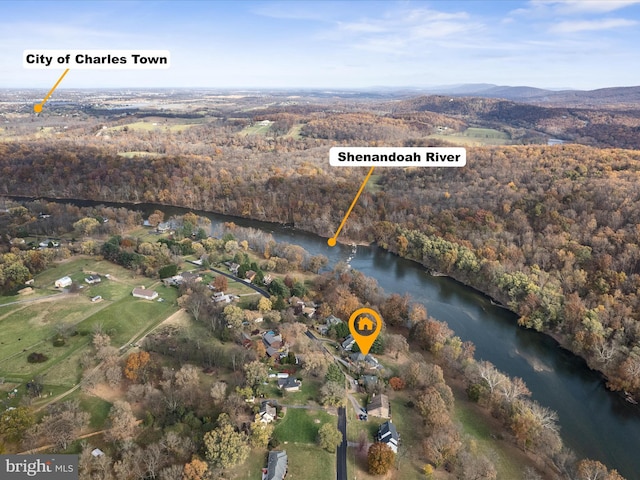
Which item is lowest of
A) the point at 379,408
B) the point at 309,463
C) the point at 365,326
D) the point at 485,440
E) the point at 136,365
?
the point at 485,440

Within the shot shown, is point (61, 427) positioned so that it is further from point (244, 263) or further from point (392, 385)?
point (244, 263)

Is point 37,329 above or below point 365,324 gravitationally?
below

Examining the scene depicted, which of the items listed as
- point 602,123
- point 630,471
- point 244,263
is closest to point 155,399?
point 244,263

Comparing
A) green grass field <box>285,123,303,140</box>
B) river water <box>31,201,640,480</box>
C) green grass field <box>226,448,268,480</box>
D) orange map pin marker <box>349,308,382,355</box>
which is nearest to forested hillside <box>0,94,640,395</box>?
river water <box>31,201,640,480</box>

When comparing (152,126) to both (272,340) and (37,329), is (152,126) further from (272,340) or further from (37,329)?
(272,340)

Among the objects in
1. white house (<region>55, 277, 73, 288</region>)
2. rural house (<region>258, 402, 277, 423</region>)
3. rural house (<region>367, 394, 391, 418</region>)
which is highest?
white house (<region>55, 277, 73, 288</region>)

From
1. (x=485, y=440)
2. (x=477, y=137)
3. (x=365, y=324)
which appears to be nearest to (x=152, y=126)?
(x=477, y=137)

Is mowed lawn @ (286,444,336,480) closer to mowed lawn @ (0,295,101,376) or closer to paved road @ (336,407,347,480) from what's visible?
paved road @ (336,407,347,480)
